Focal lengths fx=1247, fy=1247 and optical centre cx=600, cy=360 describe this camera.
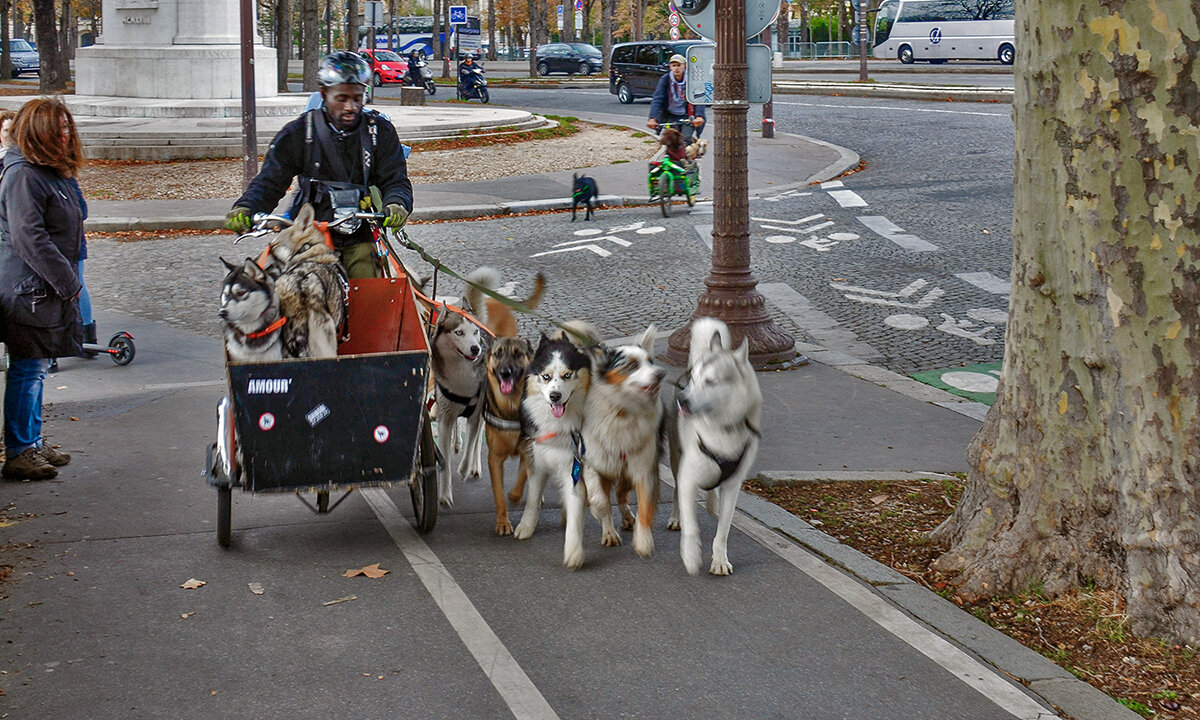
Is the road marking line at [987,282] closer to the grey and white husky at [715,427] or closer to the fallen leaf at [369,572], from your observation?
the grey and white husky at [715,427]

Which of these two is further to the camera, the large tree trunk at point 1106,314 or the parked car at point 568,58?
the parked car at point 568,58

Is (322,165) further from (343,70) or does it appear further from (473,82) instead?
(473,82)

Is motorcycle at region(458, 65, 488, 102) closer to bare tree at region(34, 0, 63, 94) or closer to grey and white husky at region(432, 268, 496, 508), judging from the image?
bare tree at region(34, 0, 63, 94)

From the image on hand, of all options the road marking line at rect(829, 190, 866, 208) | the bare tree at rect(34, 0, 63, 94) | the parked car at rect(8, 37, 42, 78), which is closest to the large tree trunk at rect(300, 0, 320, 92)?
the bare tree at rect(34, 0, 63, 94)

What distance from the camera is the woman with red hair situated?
660 cm

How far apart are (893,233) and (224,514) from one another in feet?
37.2

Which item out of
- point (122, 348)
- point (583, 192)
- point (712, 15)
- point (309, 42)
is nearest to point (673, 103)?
point (583, 192)

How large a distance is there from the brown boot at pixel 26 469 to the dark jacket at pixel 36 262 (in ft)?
1.84

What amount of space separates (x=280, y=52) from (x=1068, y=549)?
40.4 metres

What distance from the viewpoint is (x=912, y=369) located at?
31.4ft

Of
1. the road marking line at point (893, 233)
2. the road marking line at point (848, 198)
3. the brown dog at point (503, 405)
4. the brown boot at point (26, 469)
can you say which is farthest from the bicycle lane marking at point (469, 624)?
the road marking line at point (848, 198)

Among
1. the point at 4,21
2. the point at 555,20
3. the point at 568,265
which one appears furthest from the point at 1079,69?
the point at 555,20

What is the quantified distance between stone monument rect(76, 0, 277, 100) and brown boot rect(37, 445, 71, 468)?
1941 cm

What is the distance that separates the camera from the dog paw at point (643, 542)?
5566 mm
